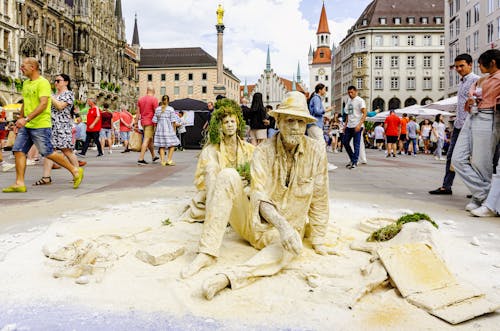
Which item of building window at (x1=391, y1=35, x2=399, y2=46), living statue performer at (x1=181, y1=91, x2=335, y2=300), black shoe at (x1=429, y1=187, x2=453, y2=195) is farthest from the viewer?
building window at (x1=391, y1=35, x2=399, y2=46)

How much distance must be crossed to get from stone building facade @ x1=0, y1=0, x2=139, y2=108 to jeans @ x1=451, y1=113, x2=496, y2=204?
40271mm

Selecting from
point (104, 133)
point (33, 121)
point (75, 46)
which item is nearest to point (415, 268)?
point (33, 121)

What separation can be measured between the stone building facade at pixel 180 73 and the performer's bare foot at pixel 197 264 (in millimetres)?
88535

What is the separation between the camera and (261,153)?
3174mm

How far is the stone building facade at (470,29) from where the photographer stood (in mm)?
39119

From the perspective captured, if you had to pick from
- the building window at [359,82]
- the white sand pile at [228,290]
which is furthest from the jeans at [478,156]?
the building window at [359,82]

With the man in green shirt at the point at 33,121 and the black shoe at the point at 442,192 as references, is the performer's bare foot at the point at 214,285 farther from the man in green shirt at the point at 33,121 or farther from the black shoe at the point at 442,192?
the black shoe at the point at 442,192

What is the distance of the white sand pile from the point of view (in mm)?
2438

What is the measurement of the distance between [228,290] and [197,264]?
337 millimetres

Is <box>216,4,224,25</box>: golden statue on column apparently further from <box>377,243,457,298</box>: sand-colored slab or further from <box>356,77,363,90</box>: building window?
<box>356,77,363,90</box>: building window

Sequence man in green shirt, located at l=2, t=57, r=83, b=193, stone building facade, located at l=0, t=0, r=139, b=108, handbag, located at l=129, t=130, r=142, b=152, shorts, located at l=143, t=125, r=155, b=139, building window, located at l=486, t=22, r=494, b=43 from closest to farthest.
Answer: man in green shirt, located at l=2, t=57, r=83, b=193
shorts, located at l=143, t=125, r=155, b=139
handbag, located at l=129, t=130, r=142, b=152
building window, located at l=486, t=22, r=494, b=43
stone building facade, located at l=0, t=0, r=139, b=108

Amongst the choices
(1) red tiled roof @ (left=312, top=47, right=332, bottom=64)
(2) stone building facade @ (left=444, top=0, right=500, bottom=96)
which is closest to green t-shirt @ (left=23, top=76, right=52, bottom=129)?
(2) stone building facade @ (left=444, top=0, right=500, bottom=96)

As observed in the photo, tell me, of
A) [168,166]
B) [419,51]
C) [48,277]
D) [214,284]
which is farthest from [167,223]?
[419,51]

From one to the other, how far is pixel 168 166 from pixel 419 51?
244 feet
